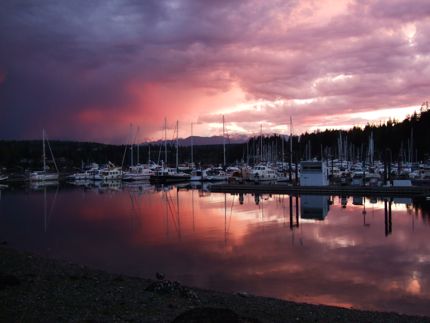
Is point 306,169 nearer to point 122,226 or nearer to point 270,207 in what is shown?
point 270,207

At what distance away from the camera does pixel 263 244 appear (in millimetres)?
27969

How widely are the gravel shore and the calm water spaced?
2.15 m

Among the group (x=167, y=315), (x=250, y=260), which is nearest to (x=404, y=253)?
(x=250, y=260)

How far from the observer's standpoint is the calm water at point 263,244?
60.2 feet

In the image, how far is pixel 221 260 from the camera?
23359 millimetres

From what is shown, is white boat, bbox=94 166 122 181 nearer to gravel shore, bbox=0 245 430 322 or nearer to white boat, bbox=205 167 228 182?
white boat, bbox=205 167 228 182

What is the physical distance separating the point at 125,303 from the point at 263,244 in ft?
50.0

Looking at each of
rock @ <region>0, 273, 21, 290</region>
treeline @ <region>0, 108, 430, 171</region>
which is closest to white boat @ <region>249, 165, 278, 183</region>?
treeline @ <region>0, 108, 430, 171</region>

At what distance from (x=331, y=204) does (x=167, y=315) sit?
3963cm

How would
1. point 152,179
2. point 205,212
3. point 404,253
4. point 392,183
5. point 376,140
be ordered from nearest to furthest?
point 404,253, point 205,212, point 392,183, point 152,179, point 376,140

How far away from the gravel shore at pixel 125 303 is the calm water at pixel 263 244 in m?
2.15

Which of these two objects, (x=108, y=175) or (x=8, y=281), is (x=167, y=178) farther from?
(x=8, y=281)

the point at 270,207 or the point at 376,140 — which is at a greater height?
the point at 376,140

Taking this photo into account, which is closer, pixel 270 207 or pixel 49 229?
pixel 49 229
